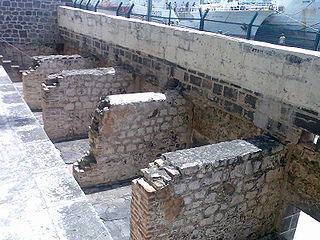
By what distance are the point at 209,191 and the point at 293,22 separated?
39.2 feet

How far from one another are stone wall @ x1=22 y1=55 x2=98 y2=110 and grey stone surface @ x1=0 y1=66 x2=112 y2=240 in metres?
7.51

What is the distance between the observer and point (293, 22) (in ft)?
45.6

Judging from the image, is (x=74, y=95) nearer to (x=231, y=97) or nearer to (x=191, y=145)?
(x=191, y=145)

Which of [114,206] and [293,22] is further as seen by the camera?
[293,22]

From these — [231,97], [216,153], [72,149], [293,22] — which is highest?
[293,22]

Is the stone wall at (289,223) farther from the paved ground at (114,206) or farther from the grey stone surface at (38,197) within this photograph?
the grey stone surface at (38,197)

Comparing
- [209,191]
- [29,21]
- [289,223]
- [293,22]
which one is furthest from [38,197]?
[29,21]

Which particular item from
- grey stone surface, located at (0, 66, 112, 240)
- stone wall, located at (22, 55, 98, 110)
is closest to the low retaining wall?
stone wall, located at (22, 55, 98, 110)

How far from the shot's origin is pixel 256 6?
1742 centimetres

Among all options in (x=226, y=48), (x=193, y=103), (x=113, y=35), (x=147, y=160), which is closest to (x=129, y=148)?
(x=147, y=160)

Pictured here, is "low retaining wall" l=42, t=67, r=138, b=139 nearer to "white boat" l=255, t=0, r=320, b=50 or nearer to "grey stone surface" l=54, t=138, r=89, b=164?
"grey stone surface" l=54, t=138, r=89, b=164

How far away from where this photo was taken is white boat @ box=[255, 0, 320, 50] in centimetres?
908

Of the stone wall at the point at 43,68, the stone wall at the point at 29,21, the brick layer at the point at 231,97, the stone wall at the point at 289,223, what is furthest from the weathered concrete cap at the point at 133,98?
the stone wall at the point at 29,21

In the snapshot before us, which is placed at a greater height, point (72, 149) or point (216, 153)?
point (216, 153)
